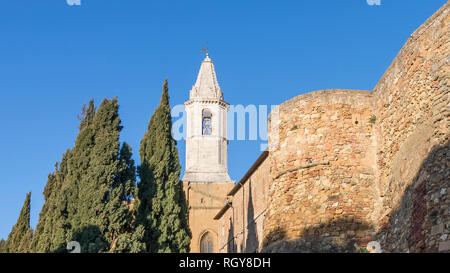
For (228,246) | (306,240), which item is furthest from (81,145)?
(228,246)

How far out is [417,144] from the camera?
37.0 feet

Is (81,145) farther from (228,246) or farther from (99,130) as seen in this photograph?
(228,246)

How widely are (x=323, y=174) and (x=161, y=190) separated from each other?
10.5 metres

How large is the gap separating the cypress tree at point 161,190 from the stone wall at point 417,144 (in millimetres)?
10565

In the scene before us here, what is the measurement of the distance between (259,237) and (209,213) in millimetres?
16741

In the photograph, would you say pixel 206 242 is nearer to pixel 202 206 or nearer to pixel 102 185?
pixel 202 206

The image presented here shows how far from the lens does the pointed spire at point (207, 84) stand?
47.2 meters

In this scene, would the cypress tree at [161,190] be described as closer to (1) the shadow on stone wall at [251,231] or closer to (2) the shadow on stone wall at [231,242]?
(1) the shadow on stone wall at [251,231]

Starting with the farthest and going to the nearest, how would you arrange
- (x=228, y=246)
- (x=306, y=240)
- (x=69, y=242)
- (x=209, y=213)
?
(x=209, y=213) → (x=228, y=246) → (x=69, y=242) → (x=306, y=240)

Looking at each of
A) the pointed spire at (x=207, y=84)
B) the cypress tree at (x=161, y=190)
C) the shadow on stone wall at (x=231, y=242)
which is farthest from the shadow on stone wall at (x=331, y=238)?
the pointed spire at (x=207, y=84)

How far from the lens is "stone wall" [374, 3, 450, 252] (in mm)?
10148

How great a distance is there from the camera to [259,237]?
21719mm

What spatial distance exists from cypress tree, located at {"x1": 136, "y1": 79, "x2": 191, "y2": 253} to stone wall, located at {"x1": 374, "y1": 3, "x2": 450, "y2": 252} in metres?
10.6

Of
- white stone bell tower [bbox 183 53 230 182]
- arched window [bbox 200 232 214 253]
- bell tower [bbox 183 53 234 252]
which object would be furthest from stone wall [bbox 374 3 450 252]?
white stone bell tower [bbox 183 53 230 182]
